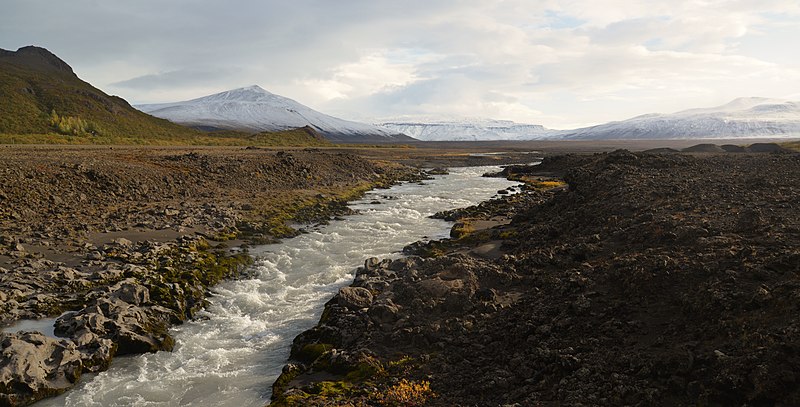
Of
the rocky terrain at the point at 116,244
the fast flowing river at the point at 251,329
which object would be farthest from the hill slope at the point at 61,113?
the fast flowing river at the point at 251,329

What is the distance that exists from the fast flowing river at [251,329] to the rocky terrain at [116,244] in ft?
2.23

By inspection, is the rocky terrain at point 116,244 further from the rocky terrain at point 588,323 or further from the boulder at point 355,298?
the rocky terrain at point 588,323

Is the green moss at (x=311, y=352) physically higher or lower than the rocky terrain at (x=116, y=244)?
lower

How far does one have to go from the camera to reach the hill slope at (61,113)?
109m

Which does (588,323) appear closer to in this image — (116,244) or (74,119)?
(116,244)

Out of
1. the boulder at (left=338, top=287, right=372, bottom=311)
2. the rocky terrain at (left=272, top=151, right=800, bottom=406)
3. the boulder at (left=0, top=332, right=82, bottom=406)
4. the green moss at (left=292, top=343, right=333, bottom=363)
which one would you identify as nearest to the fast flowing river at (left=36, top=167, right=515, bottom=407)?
the boulder at (left=0, top=332, right=82, bottom=406)

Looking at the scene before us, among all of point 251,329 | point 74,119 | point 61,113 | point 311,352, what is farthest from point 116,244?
point 61,113

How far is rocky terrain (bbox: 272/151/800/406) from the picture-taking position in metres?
9.61

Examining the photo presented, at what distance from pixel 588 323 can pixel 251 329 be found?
11259mm

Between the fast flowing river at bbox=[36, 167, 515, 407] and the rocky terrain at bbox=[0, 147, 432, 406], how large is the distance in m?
0.68

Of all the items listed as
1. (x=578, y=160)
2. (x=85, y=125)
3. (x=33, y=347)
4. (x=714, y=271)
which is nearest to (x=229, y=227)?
(x=33, y=347)

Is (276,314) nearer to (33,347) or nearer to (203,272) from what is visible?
(203,272)

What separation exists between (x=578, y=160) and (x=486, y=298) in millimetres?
67886

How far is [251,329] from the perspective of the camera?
666 inches
